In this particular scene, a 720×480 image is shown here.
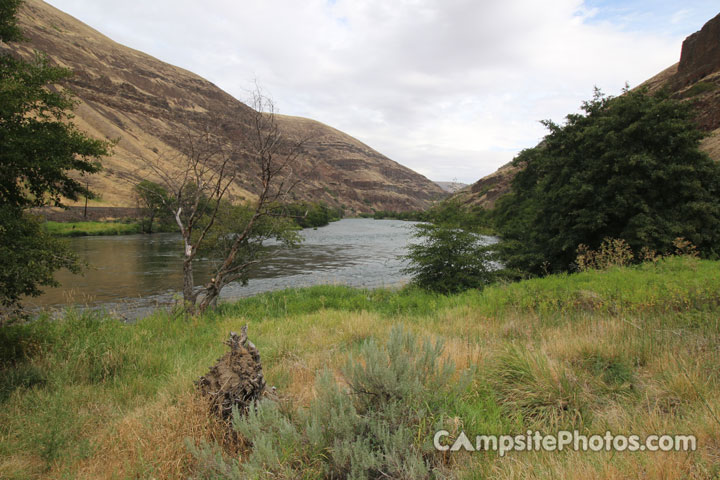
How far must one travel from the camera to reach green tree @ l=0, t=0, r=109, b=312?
5.20 meters

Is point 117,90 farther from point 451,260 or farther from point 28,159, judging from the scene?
point 451,260

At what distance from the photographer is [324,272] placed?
80.2 feet

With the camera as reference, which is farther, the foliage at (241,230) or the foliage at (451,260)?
the foliage at (241,230)

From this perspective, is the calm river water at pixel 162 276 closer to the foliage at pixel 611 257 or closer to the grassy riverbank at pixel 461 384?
the foliage at pixel 611 257

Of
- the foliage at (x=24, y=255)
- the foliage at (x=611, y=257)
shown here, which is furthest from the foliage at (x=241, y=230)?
the foliage at (x=611, y=257)

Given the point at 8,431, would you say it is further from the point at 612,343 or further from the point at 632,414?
the point at 612,343

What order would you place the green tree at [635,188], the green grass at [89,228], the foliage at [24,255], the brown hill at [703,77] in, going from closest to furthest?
the foliage at [24,255] < the green tree at [635,188] < the brown hill at [703,77] < the green grass at [89,228]

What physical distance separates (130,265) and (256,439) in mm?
29613

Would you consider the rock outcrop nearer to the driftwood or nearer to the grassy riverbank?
the grassy riverbank

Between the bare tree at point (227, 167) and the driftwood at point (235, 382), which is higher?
the bare tree at point (227, 167)

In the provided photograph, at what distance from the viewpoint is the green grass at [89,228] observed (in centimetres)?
4384

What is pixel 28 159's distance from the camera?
5.74 metres

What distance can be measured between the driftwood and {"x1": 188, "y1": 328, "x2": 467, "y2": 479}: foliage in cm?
45

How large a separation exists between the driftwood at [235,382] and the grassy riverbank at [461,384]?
189 millimetres
